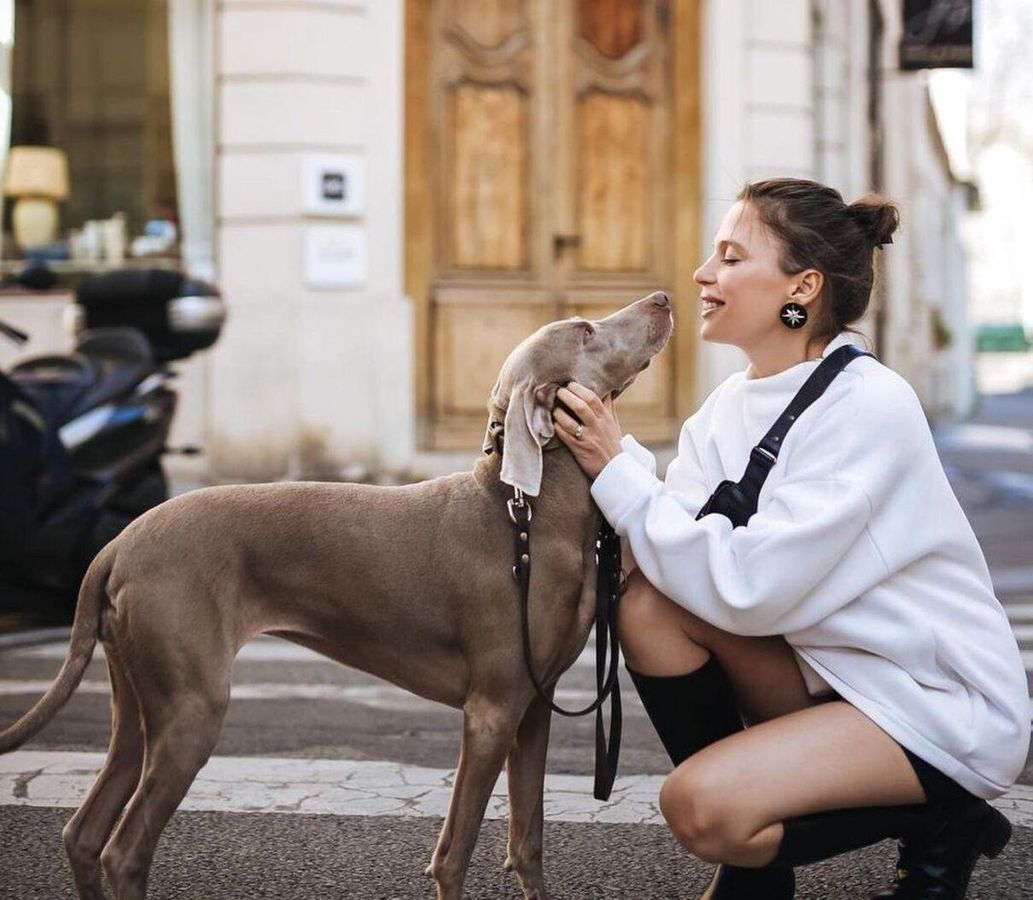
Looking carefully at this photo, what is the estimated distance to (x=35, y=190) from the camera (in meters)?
11.6

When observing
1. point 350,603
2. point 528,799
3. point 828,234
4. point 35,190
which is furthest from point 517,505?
point 35,190

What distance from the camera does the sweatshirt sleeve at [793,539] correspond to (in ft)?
9.29

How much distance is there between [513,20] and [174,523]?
9.70m

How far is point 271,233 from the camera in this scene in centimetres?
1102

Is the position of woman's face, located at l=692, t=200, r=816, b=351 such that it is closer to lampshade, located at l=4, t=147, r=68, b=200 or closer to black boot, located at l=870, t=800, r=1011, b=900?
black boot, located at l=870, t=800, r=1011, b=900

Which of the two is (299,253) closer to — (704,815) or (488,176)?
(488,176)

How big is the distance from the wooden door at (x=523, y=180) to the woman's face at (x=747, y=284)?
8.63 m

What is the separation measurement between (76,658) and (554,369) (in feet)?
3.64

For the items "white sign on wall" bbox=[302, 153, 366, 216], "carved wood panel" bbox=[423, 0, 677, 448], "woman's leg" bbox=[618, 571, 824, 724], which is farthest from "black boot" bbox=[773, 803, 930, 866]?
"carved wood panel" bbox=[423, 0, 677, 448]

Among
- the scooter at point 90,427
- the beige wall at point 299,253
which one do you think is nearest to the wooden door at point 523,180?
the beige wall at point 299,253

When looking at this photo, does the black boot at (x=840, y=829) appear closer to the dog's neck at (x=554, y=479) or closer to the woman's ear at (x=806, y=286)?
the dog's neck at (x=554, y=479)

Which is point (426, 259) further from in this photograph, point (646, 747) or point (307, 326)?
point (646, 747)

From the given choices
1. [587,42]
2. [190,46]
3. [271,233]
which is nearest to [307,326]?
[271,233]

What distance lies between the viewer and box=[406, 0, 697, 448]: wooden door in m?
11.8
